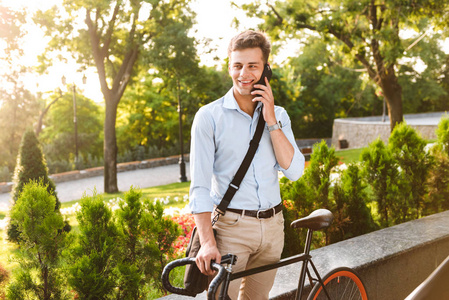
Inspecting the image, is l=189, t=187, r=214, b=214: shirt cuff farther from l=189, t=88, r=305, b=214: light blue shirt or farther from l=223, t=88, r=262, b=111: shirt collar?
l=223, t=88, r=262, b=111: shirt collar

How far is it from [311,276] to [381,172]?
3.05 metres

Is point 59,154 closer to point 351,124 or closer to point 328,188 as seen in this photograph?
point 351,124

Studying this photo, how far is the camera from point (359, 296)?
3197mm

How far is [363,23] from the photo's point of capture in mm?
17094

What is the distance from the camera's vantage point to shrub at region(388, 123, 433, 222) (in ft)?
18.3

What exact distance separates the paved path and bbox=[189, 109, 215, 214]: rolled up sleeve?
17.3 m

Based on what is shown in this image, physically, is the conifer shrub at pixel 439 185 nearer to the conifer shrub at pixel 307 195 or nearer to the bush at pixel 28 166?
the conifer shrub at pixel 307 195

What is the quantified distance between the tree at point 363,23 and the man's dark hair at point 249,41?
12515mm

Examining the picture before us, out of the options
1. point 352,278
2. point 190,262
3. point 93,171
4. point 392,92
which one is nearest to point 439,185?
point 352,278

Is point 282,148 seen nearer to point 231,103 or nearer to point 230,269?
point 231,103

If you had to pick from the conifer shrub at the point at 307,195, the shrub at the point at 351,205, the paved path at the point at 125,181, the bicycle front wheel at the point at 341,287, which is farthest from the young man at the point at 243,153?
the paved path at the point at 125,181

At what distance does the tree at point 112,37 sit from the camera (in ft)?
53.8

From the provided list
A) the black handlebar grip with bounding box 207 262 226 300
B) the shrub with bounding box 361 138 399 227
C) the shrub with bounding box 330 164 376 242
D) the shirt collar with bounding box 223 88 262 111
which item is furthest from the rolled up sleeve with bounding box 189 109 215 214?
the shrub with bounding box 361 138 399 227

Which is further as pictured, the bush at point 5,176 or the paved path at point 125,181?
the bush at point 5,176
